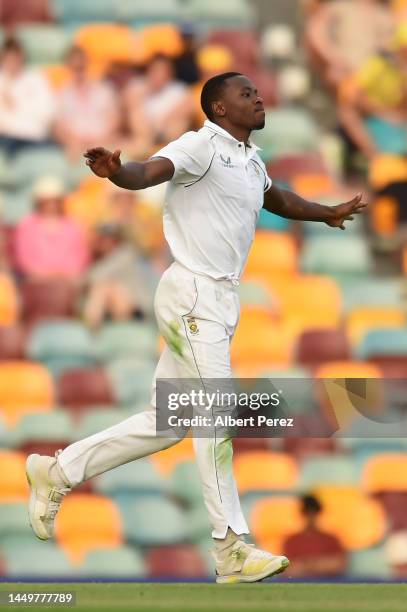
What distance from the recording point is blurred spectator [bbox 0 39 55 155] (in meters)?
12.5

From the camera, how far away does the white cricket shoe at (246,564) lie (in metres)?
6.55

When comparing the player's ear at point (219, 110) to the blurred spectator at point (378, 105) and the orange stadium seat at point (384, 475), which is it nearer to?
the orange stadium seat at point (384, 475)

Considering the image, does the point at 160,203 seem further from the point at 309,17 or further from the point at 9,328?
the point at 309,17

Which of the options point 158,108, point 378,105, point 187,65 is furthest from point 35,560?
point 378,105

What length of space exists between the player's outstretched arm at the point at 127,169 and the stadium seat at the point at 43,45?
6.64m

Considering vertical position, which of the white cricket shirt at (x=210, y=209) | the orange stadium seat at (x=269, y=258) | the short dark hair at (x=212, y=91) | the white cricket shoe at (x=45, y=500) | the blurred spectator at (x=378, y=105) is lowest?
the white cricket shoe at (x=45, y=500)

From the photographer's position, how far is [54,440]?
10.3 m

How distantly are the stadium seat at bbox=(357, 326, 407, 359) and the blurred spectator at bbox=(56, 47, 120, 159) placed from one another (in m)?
2.43

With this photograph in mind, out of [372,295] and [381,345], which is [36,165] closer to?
[372,295]

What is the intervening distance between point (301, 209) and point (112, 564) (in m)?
3.04

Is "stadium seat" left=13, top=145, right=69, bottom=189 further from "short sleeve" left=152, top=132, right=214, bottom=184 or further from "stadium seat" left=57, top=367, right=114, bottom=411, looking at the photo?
"short sleeve" left=152, top=132, right=214, bottom=184

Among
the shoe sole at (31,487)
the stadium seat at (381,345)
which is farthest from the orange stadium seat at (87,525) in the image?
the shoe sole at (31,487)

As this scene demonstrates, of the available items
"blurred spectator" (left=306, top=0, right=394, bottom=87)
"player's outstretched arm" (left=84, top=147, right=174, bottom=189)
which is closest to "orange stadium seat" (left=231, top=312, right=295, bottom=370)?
"blurred spectator" (left=306, top=0, right=394, bottom=87)

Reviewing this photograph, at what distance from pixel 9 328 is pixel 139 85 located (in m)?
2.65
